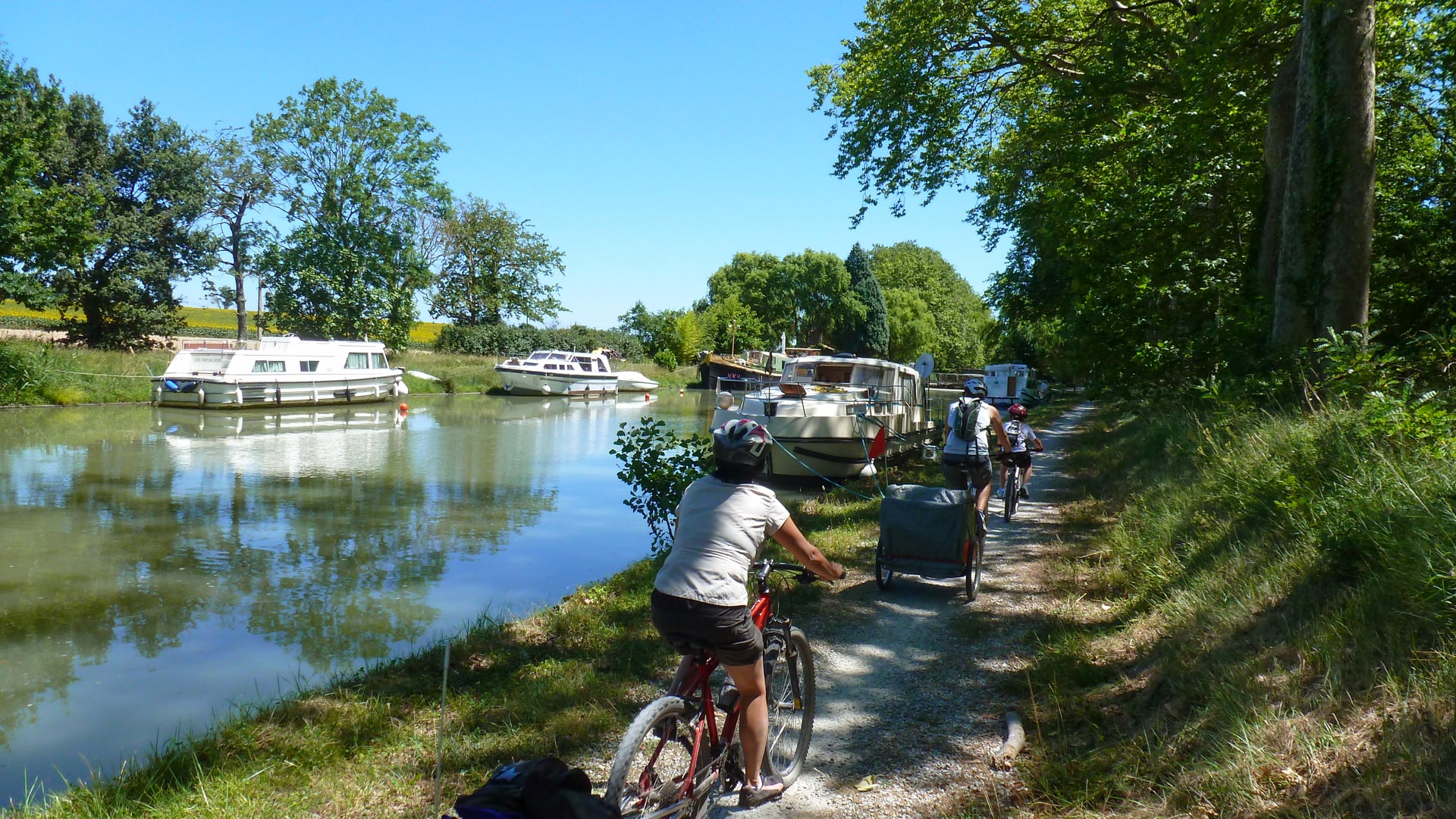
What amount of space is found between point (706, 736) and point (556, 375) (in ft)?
140

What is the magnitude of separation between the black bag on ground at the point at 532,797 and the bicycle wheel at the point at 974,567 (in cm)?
489

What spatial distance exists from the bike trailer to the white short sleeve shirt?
12.3ft

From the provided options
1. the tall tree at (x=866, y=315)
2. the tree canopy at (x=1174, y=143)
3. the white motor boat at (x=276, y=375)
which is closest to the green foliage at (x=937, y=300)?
the tall tree at (x=866, y=315)

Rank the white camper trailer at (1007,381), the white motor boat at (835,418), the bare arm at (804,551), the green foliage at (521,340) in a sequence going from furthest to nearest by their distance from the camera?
the green foliage at (521,340), the white camper trailer at (1007,381), the white motor boat at (835,418), the bare arm at (804,551)

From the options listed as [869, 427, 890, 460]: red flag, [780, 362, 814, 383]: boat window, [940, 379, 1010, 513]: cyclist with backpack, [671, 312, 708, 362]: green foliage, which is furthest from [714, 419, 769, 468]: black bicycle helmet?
[671, 312, 708, 362]: green foliage

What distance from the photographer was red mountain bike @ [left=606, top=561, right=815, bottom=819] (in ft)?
9.82

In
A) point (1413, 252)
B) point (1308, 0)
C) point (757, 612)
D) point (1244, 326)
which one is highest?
point (1308, 0)

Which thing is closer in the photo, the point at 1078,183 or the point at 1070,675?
the point at 1070,675

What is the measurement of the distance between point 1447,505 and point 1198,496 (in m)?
3.68

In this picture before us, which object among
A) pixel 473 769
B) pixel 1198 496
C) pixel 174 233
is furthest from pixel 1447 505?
pixel 174 233

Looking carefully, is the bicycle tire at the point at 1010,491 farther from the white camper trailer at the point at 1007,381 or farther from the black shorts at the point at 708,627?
the white camper trailer at the point at 1007,381

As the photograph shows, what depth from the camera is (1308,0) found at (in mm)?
8250

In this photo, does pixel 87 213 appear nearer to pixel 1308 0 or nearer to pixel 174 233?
pixel 174 233

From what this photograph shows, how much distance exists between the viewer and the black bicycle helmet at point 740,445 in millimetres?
3268
